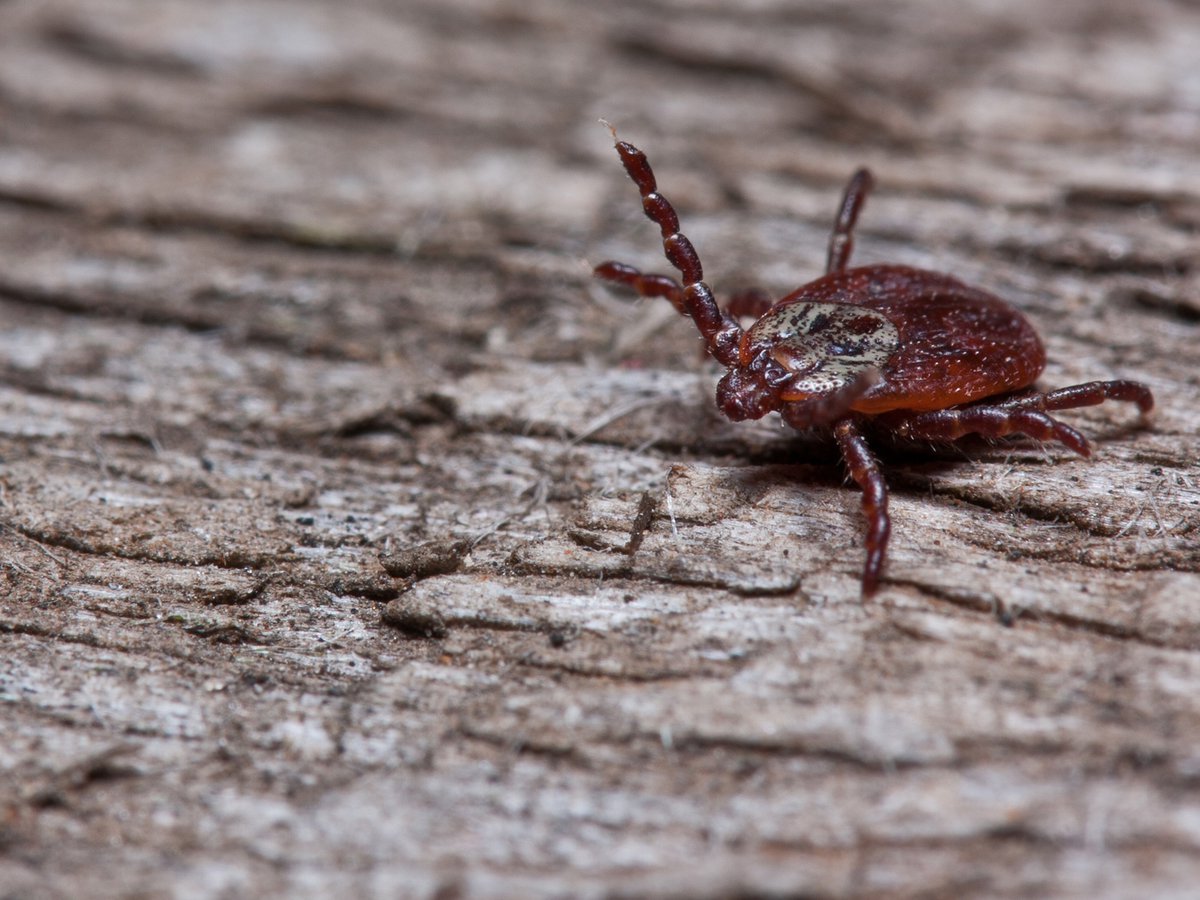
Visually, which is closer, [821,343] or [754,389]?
[754,389]

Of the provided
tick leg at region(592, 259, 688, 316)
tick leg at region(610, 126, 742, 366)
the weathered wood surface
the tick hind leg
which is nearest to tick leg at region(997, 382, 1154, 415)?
the tick hind leg

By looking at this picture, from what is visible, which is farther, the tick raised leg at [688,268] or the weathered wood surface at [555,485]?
the tick raised leg at [688,268]

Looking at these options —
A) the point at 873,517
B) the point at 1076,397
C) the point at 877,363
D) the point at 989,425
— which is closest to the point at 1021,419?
the point at 989,425

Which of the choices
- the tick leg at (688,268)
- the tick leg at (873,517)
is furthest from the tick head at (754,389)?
the tick leg at (873,517)

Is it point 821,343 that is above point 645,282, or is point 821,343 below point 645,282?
below

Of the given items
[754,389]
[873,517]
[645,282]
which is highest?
[645,282]

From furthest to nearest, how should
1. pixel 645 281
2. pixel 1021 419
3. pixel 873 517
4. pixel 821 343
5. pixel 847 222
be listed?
pixel 847 222 < pixel 645 281 < pixel 821 343 < pixel 1021 419 < pixel 873 517

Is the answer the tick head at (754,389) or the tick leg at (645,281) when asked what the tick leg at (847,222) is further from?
the tick head at (754,389)

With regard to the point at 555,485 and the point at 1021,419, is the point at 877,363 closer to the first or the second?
the point at 1021,419
